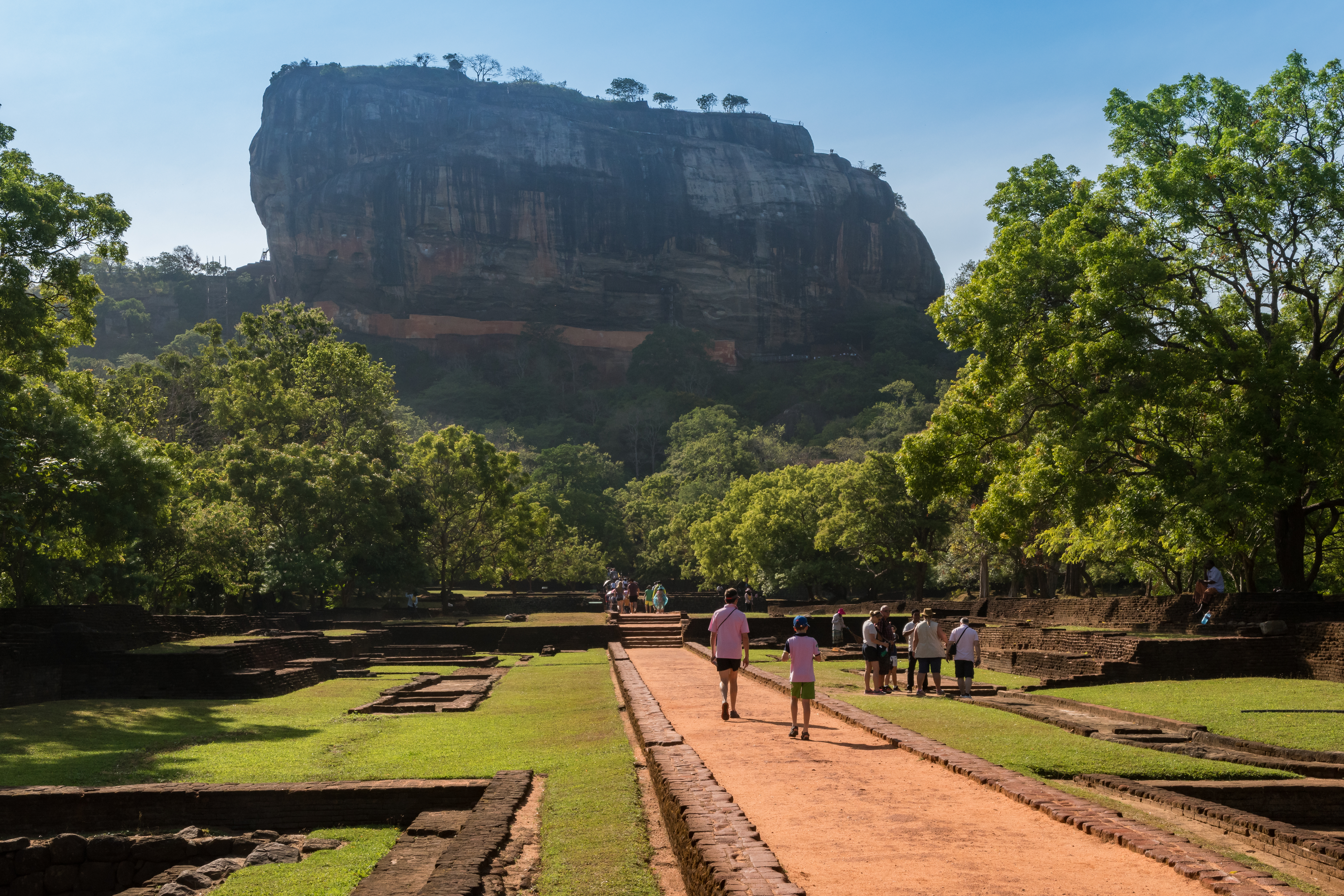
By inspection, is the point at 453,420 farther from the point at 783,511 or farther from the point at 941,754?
the point at 941,754

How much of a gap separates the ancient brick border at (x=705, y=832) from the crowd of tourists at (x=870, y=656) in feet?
4.89

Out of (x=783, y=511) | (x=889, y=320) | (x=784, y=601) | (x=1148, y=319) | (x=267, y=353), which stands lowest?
(x=784, y=601)

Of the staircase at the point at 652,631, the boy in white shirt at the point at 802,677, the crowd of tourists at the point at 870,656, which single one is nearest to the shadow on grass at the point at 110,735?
the crowd of tourists at the point at 870,656

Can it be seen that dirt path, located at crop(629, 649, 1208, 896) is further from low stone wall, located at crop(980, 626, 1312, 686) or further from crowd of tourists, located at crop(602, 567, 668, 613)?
crowd of tourists, located at crop(602, 567, 668, 613)

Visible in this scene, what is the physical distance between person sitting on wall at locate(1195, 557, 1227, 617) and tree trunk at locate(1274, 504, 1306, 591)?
1.41 m

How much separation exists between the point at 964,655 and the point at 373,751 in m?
7.64

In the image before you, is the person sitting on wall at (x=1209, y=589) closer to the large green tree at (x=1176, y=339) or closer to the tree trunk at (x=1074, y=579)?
the large green tree at (x=1176, y=339)

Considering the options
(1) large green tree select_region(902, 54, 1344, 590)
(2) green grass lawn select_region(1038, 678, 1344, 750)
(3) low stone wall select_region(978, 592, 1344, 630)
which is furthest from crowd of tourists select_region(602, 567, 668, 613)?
(2) green grass lawn select_region(1038, 678, 1344, 750)

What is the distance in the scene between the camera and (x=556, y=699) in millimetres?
15406

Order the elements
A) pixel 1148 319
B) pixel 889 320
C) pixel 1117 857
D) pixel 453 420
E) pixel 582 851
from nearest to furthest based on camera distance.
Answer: pixel 1117 857
pixel 582 851
pixel 1148 319
pixel 453 420
pixel 889 320

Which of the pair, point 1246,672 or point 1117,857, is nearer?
point 1117,857

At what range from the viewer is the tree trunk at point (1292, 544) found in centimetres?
1816

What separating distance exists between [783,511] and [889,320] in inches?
2517

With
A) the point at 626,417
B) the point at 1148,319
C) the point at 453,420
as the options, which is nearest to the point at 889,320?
the point at 626,417
